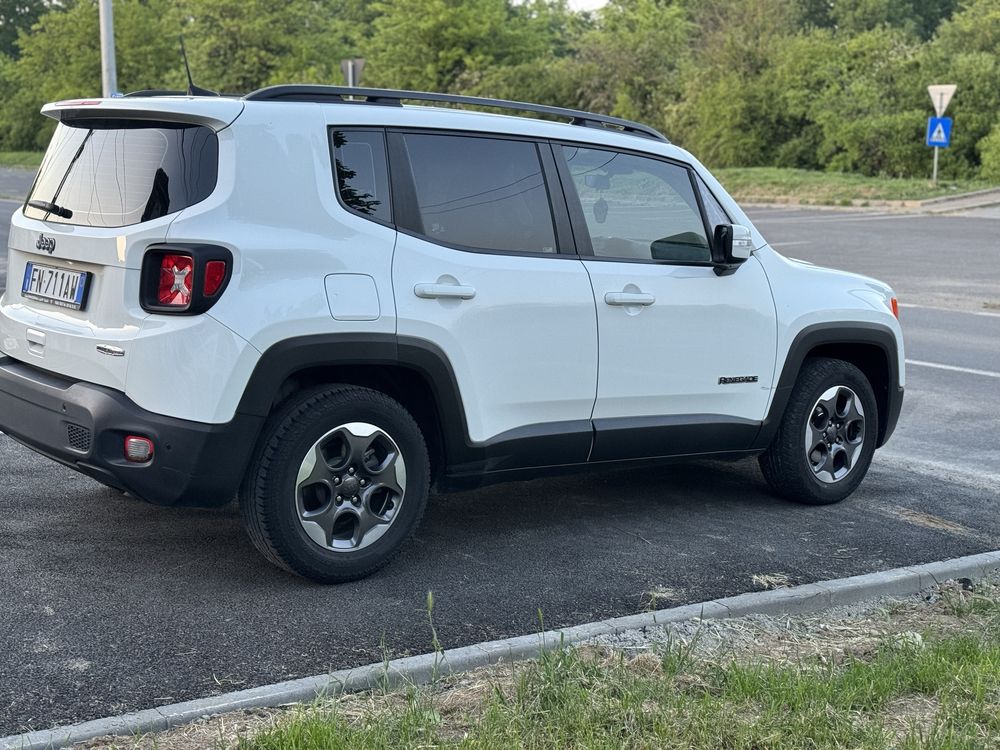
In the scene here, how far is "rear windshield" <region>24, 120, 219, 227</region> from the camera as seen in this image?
4.73 meters

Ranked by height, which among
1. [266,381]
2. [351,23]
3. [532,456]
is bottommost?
[532,456]

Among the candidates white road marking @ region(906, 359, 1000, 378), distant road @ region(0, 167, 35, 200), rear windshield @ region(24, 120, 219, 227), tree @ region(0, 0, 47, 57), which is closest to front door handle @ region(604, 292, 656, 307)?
rear windshield @ region(24, 120, 219, 227)

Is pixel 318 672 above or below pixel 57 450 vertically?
below

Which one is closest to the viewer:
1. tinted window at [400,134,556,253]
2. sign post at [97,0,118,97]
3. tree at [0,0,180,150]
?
tinted window at [400,134,556,253]

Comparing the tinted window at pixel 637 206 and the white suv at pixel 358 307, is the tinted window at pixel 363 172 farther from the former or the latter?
the tinted window at pixel 637 206

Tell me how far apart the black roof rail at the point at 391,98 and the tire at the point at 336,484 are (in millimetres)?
1110

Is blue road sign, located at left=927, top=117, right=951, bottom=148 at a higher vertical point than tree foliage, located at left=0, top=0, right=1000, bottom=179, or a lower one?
lower

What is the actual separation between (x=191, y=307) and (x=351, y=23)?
76010 millimetres

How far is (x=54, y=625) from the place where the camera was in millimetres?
4480

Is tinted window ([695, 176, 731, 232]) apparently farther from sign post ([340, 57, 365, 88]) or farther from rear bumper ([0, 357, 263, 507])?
sign post ([340, 57, 365, 88])

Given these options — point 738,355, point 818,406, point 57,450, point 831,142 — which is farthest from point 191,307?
point 831,142

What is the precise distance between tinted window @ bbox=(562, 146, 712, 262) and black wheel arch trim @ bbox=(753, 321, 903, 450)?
684 millimetres

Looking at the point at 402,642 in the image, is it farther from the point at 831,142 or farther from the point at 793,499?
the point at 831,142

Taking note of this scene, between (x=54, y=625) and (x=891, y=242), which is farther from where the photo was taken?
(x=891, y=242)
